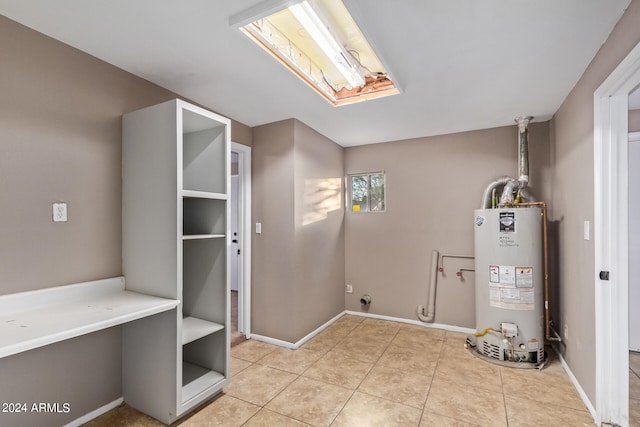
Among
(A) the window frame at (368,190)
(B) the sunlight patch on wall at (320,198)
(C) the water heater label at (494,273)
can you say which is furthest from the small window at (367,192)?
(C) the water heater label at (494,273)

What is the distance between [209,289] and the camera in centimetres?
233

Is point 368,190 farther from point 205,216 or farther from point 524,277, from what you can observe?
point 205,216

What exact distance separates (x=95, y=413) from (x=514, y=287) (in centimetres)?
343

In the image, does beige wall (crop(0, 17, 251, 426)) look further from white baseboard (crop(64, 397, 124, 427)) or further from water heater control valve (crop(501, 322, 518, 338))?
water heater control valve (crop(501, 322, 518, 338))

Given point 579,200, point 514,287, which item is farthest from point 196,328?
point 579,200

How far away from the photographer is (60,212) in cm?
184

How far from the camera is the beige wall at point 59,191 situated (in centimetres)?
164

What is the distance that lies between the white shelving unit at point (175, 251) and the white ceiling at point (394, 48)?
1.17 feet

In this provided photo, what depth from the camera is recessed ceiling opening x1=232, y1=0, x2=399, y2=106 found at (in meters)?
1.67

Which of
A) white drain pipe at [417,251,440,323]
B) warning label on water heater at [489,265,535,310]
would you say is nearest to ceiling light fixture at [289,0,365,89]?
warning label on water heater at [489,265,535,310]

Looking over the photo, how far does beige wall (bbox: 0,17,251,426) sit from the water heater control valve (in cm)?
318

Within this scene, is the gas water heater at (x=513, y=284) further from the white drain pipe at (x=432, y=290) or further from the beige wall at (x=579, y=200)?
the white drain pipe at (x=432, y=290)

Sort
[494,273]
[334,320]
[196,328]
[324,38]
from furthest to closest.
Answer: [334,320] → [494,273] → [196,328] → [324,38]

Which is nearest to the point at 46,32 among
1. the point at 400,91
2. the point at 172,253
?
the point at 172,253
